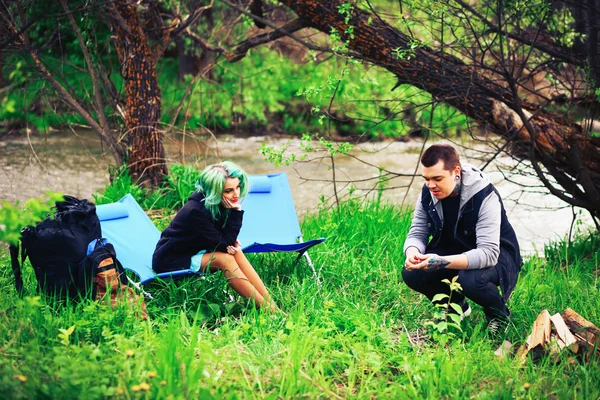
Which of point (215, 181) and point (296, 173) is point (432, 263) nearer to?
point (215, 181)

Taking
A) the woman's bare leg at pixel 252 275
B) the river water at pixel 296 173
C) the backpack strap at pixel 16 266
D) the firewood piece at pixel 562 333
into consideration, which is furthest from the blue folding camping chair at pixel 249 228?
the river water at pixel 296 173

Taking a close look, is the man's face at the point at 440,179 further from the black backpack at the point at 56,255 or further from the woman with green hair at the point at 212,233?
the black backpack at the point at 56,255

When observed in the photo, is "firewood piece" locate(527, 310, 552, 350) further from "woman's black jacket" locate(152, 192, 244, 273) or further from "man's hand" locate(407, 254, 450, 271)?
"woman's black jacket" locate(152, 192, 244, 273)

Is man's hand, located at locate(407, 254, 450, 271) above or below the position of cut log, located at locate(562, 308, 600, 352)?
above

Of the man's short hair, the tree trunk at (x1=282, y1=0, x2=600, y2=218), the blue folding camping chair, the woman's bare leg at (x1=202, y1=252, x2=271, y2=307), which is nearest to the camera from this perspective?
the man's short hair

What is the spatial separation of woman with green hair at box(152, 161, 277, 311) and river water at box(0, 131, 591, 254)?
92.2 inches

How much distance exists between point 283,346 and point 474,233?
1.11 m

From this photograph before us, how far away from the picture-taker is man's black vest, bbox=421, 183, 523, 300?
3.24 metres

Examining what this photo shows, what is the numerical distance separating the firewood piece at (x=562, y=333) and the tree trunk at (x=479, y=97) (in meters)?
1.75

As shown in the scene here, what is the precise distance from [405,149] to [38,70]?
6.09 metres

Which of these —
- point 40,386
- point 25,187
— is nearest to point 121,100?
point 25,187

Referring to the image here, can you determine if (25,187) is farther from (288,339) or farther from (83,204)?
(288,339)

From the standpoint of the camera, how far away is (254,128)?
11.1 meters

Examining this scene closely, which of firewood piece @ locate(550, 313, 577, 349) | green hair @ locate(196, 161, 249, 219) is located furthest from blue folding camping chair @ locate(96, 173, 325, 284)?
firewood piece @ locate(550, 313, 577, 349)
